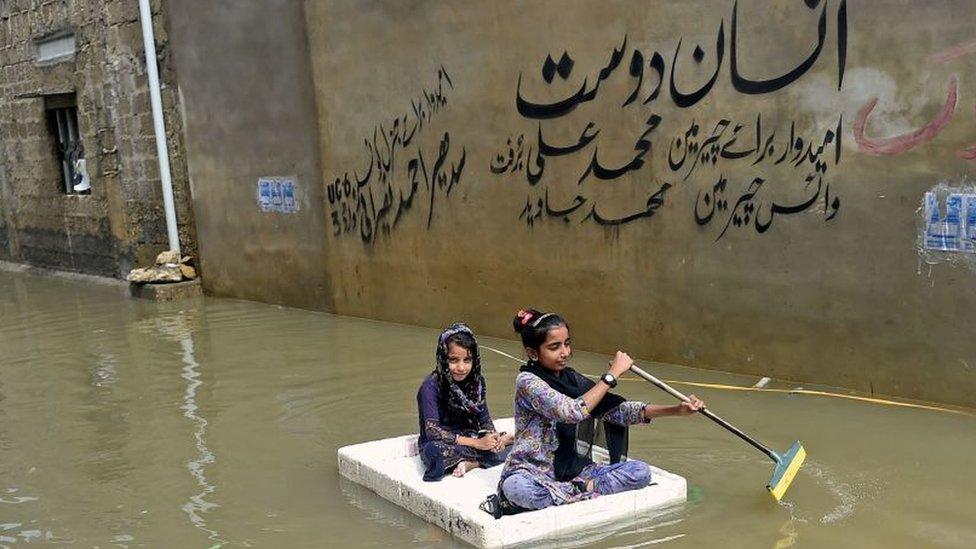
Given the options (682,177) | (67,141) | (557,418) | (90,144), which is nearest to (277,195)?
(90,144)

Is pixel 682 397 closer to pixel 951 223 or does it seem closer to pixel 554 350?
pixel 554 350

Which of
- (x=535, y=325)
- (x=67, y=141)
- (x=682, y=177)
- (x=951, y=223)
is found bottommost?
(x=535, y=325)

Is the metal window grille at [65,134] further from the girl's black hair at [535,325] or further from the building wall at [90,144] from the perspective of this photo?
the girl's black hair at [535,325]

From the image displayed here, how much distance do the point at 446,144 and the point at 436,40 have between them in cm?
87

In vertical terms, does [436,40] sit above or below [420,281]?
above

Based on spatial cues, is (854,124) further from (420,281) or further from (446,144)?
(420,281)

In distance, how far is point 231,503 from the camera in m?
5.36

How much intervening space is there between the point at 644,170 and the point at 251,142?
5.80 metres

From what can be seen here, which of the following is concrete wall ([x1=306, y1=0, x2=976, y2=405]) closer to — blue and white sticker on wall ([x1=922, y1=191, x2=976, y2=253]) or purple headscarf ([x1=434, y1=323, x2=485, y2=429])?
blue and white sticker on wall ([x1=922, y1=191, x2=976, y2=253])

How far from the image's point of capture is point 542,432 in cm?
471

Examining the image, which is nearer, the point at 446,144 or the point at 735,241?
the point at 735,241

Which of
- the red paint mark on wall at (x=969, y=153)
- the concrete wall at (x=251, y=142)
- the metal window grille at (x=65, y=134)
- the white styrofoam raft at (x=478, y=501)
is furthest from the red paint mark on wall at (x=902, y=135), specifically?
the metal window grille at (x=65, y=134)

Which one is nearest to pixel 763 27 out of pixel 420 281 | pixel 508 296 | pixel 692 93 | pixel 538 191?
pixel 692 93

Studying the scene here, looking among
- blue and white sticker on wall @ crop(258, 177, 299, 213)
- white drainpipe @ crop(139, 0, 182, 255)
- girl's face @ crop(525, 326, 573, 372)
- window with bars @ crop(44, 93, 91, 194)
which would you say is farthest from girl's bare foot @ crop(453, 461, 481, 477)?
window with bars @ crop(44, 93, 91, 194)
